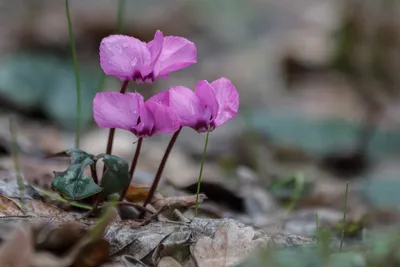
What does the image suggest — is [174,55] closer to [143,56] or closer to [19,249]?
[143,56]

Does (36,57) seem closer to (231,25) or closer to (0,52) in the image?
(0,52)

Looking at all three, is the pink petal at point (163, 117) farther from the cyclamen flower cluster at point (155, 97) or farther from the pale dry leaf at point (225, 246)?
the pale dry leaf at point (225, 246)

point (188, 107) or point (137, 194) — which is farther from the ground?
point (188, 107)

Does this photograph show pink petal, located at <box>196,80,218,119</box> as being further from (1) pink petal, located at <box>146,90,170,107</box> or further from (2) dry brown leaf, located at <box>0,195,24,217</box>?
(2) dry brown leaf, located at <box>0,195,24,217</box>

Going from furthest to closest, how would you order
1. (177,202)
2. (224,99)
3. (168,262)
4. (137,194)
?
(137,194) → (177,202) → (224,99) → (168,262)

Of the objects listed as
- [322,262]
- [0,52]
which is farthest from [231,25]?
[322,262]

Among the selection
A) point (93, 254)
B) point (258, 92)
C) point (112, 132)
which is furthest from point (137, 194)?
point (258, 92)
